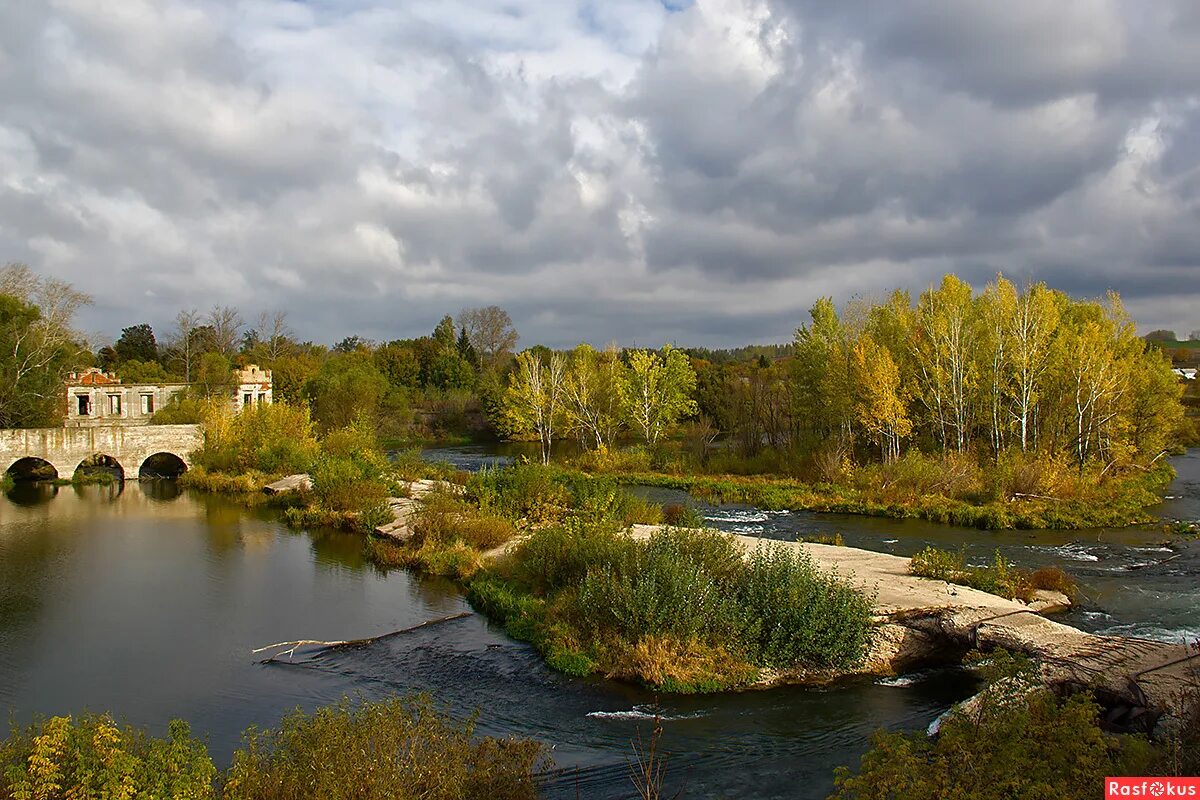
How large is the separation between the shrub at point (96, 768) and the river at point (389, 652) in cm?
359


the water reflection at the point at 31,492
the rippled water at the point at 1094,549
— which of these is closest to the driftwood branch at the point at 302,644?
the rippled water at the point at 1094,549

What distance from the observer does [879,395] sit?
101 feet

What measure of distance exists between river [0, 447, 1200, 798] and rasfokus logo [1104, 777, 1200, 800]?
3.50 meters

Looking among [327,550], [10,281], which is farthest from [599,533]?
[10,281]

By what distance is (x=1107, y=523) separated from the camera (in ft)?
79.7

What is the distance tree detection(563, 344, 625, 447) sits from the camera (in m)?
43.4

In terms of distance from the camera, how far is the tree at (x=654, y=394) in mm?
43000

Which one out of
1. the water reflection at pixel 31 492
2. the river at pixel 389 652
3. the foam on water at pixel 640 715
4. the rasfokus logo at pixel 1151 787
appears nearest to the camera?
the rasfokus logo at pixel 1151 787

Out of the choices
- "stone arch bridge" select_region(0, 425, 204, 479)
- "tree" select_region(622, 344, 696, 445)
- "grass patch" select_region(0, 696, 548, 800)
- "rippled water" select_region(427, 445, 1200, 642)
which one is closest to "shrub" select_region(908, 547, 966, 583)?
"rippled water" select_region(427, 445, 1200, 642)

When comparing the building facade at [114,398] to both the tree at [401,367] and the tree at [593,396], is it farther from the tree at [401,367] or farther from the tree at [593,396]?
the tree at [401,367]

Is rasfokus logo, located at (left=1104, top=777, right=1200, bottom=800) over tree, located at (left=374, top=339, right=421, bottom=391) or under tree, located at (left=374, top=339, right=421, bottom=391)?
under

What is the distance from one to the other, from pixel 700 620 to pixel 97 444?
33708 mm

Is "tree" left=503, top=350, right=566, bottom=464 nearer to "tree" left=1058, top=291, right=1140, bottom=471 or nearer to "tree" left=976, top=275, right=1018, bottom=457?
"tree" left=976, top=275, right=1018, bottom=457

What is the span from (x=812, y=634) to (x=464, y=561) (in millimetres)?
9086
